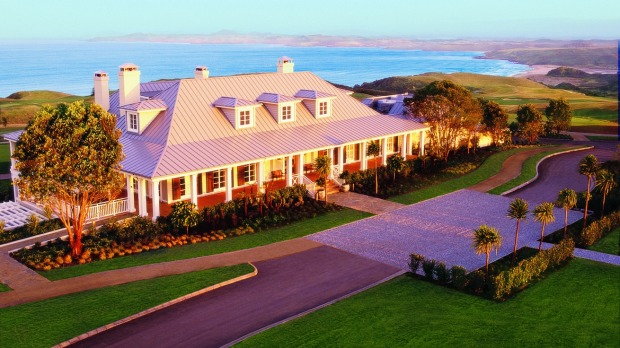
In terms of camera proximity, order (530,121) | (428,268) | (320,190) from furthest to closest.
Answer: (530,121) < (320,190) < (428,268)

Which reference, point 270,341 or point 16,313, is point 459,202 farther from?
point 16,313

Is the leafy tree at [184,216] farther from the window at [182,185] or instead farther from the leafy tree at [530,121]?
the leafy tree at [530,121]

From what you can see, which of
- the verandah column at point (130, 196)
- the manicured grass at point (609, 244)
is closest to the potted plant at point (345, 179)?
the verandah column at point (130, 196)

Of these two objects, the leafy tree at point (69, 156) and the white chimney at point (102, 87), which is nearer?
the leafy tree at point (69, 156)

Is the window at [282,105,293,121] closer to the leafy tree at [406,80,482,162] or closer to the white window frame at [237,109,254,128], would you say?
the white window frame at [237,109,254,128]

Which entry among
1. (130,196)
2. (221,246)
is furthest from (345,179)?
(130,196)

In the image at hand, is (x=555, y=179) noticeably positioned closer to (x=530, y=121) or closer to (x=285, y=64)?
(x=530, y=121)
